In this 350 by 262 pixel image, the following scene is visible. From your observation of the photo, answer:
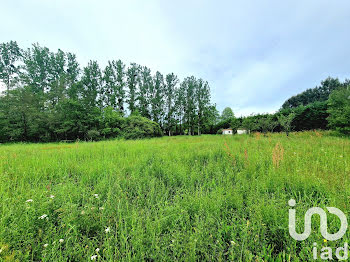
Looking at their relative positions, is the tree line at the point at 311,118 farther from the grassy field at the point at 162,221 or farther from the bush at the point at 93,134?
the bush at the point at 93,134

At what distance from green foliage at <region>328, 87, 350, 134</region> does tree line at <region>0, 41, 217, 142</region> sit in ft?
56.8

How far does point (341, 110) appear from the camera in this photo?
31.2 ft

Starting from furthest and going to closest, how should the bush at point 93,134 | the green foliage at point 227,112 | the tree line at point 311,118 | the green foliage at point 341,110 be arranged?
1. the green foliage at point 227,112
2. the bush at point 93,134
3. the tree line at point 311,118
4. the green foliage at point 341,110

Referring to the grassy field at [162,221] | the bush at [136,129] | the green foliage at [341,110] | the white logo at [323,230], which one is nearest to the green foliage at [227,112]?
the green foliage at [341,110]

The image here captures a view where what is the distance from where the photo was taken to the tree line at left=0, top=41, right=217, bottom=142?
15883 millimetres

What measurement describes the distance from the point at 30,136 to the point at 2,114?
3.58 metres

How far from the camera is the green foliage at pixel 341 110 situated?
834 centimetres

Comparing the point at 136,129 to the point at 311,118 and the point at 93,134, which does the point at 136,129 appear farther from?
the point at 311,118

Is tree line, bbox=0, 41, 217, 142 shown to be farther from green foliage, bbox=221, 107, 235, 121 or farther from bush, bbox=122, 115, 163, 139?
green foliage, bbox=221, 107, 235, 121

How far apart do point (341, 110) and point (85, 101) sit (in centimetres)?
2785

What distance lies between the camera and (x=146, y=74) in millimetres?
30891

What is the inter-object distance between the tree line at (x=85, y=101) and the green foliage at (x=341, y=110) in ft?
56.8

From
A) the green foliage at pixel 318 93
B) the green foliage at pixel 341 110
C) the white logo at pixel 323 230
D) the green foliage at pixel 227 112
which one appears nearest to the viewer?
the white logo at pixel 323 230

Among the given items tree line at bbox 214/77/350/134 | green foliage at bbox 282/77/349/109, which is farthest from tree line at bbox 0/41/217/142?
green foliage at bbox 282/77/349/109
